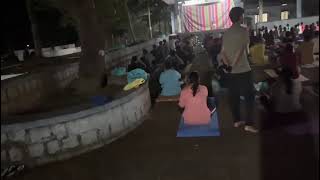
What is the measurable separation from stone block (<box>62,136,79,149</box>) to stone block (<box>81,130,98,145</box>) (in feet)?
0.34

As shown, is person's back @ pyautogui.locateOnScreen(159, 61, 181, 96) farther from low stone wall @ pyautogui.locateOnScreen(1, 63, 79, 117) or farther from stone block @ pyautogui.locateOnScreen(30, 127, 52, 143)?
stone block @ pyautogui.locateOnScreen(30, 127, 52, 143)

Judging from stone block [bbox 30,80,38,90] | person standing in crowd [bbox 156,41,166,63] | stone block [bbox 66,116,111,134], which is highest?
stone block [bbox 30,80,38,90]

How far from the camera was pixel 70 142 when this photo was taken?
16.7ft

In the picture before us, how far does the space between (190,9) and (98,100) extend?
14.4 m

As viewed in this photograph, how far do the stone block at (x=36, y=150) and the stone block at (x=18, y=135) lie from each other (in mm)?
155

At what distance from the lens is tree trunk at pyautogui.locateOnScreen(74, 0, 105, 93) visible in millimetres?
7328

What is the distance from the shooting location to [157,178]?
4.16 metres

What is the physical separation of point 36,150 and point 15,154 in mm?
255

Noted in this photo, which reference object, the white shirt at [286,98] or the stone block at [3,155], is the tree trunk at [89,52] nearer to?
the stone block at [3,155]

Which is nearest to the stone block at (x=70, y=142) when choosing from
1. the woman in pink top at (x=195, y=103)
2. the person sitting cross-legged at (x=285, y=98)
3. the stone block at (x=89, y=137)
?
the stone block at (x=89, y=137)

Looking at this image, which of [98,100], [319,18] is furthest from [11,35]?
[319,18]

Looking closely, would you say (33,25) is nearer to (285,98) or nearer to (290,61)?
(290,61)

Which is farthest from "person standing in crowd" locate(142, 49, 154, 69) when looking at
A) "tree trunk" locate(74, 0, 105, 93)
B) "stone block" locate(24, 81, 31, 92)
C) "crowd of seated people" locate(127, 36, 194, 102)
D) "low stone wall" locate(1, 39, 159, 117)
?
"stone block" locate(24, 81, 31, 92)

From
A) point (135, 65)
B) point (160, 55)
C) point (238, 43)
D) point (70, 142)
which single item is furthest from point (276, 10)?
point (70, 142)
